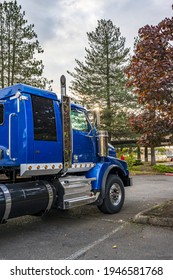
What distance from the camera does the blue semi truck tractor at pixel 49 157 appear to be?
15.4ft

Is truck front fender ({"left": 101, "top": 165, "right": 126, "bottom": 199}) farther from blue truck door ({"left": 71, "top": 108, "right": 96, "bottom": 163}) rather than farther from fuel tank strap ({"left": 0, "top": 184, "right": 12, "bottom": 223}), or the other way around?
fuel tank strap ({"left": 0, "top": 184, "right": 12, "bottom": 223})

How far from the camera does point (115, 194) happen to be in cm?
648

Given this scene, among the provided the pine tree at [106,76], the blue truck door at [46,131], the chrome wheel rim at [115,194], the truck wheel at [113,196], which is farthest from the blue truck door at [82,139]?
the pine tree at [106,76]

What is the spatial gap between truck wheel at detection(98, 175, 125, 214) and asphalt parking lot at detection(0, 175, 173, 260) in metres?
0.18

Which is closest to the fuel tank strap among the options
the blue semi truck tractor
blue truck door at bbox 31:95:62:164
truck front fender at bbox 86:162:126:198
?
the blue semi truck tractor

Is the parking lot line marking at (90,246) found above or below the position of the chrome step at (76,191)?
below

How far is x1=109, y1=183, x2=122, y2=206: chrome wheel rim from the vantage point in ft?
20.8

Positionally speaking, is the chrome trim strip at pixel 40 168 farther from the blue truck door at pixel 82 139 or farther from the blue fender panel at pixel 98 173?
the blue fender panel at pixel 98 173

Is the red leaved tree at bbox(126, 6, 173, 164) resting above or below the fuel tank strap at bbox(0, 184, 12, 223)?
above

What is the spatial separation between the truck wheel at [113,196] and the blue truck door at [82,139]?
2.25 ft

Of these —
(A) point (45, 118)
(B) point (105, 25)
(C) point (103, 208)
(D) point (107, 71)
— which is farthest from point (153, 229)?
(B) point (105, 25)

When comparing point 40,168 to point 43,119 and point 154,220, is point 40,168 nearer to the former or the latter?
point 43,119

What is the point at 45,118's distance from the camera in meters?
5.15
